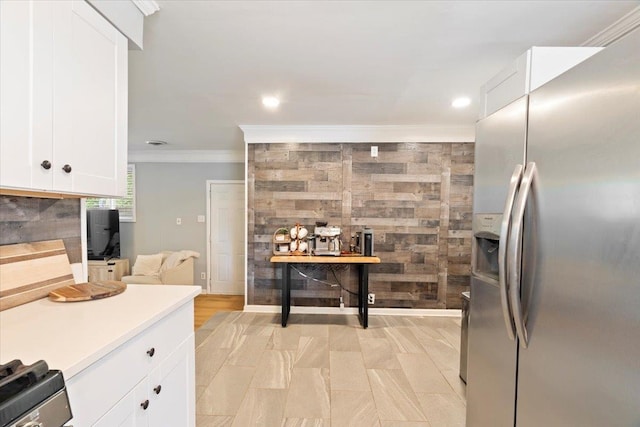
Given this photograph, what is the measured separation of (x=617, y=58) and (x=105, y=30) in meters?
1.85

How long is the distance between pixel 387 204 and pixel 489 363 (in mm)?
2688

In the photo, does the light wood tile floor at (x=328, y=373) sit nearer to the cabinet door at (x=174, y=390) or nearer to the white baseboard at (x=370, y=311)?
the white baseboard at (x=370, y=311)

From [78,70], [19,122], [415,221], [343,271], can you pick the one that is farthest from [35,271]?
[415,221]

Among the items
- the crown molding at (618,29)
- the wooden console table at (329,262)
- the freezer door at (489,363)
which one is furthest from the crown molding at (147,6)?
the wooden console table at (329,262)

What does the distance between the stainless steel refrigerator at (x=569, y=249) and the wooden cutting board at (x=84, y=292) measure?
1.66 meters

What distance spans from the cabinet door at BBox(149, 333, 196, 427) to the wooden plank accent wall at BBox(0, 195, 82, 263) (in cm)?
75

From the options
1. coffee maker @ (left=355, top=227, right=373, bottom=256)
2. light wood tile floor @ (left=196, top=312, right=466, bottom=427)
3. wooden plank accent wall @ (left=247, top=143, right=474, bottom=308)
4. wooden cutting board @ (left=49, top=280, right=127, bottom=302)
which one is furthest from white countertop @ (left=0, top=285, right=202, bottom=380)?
wooden plank accent wall @ (left=247, top=143, right=474, bottom=308)

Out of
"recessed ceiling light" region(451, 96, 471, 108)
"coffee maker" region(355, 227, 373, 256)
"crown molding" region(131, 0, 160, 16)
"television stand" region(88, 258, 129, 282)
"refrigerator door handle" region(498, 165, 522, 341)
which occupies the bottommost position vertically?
"television stand" region(88, 258, 129, 282)

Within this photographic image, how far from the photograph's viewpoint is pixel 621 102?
753mm

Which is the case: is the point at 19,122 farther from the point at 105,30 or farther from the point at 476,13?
the point at 476,13

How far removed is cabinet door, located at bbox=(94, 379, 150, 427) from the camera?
908 mm

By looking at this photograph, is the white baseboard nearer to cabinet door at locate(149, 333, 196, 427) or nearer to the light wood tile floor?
the light wood tile floor

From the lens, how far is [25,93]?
948 millimetres

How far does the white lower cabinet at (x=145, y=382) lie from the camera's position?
0.83 m
